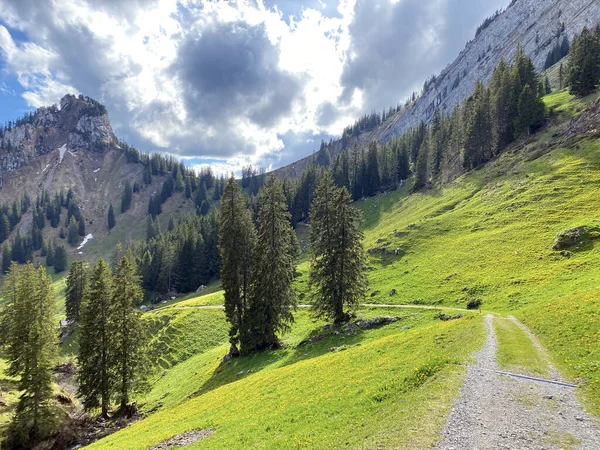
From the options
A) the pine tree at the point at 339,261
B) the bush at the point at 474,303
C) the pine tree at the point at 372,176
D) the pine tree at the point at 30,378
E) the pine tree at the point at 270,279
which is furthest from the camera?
the pine tree at the point at 372,176

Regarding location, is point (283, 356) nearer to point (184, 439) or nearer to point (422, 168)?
point (184, 439)

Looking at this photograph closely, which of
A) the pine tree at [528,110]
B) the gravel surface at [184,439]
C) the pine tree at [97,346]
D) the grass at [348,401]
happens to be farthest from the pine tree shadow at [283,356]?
the pine tree at [528,110]

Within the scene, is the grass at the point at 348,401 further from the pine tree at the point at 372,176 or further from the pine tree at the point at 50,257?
the pine tree at the point at 50,257

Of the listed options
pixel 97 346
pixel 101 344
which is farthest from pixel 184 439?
pixel 97 346

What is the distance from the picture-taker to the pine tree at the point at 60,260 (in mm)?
175538

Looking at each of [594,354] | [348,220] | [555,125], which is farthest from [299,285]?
[555,125]

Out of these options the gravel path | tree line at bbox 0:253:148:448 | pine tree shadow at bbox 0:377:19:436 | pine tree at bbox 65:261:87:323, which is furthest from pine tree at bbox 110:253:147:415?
pine tree at bbox 65:261:87:323

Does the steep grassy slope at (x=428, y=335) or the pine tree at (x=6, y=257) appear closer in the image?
the steep grassy slope at (x=428, y=335)

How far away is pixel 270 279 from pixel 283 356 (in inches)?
344

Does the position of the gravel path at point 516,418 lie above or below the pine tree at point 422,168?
below

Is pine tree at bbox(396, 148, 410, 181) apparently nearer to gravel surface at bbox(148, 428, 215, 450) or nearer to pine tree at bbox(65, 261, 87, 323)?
pine tree at bbox(65, 261, 87, 323)

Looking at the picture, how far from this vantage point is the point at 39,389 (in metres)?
31.4

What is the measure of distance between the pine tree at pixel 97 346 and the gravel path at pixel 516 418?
114 ft

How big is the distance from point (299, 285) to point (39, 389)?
40.0 meters
